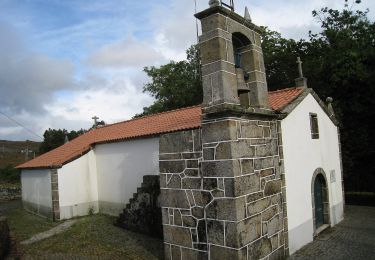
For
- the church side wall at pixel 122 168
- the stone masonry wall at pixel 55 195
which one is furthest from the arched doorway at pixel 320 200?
the stone masonry wall at pixel 55 195

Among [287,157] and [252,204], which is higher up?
[287,157]

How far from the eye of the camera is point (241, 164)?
25.2 feet

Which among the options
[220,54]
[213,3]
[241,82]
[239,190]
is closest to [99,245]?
[239,190]

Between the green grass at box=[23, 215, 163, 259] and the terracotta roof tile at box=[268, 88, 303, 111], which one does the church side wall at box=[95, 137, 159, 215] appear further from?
the terracotta roof tile at box=[268, 88, 303, 111]

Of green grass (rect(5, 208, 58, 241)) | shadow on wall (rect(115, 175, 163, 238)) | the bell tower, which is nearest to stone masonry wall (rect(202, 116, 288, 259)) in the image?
→ the bell tower

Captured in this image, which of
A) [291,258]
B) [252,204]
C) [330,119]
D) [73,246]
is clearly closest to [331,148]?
[330,119]

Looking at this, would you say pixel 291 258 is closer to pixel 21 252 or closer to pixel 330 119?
pixel 330 119

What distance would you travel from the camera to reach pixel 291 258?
928 cm

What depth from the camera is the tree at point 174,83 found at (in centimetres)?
3584

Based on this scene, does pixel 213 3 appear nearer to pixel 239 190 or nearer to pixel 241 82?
pixel 241 82

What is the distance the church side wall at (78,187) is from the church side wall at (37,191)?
30.8 inches

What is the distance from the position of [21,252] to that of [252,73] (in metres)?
9.08

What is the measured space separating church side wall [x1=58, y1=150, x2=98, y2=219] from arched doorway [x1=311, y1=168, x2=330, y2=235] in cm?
1075

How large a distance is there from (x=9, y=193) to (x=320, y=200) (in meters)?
27.0
